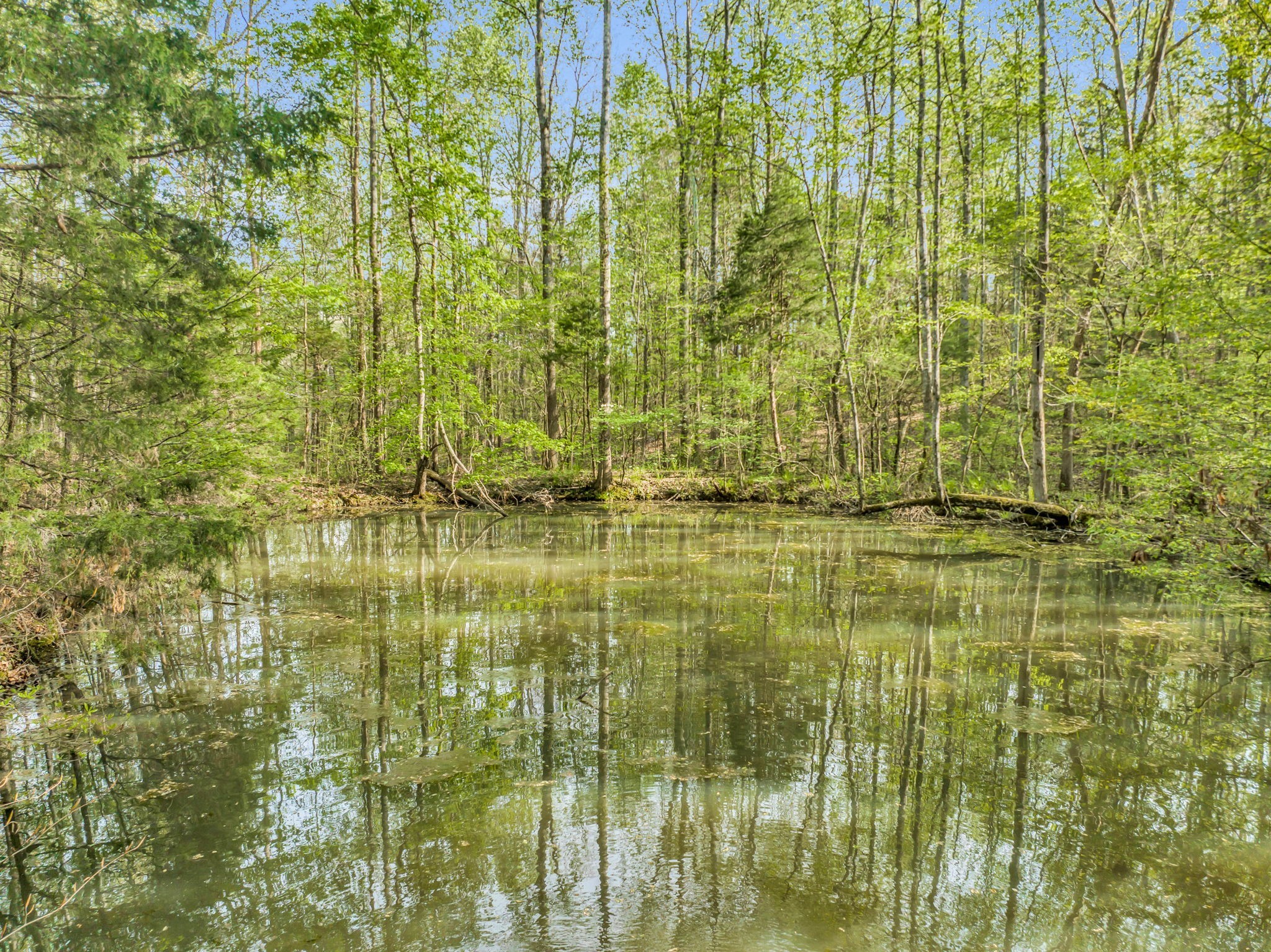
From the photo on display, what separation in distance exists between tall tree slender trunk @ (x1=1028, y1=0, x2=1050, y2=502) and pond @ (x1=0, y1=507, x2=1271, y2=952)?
650 centimetres

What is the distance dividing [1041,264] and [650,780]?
14.2m

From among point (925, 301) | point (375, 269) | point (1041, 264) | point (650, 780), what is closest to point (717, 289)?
point (925, 301)

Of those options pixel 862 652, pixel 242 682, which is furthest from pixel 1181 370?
pixel 242 682

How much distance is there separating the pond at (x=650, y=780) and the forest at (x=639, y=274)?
4.55 feet

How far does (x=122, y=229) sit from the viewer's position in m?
5.12

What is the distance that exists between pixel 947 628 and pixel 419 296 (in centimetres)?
1478

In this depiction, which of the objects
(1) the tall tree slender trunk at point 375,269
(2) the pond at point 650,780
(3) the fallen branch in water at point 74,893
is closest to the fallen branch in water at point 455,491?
(1) the tall tree slender trunk at point 375,269

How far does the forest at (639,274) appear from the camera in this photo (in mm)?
5238

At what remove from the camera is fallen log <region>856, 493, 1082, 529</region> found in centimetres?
1293

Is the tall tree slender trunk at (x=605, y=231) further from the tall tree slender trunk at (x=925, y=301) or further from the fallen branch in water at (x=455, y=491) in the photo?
the tall tree slender trunk at (x=925, y=301)

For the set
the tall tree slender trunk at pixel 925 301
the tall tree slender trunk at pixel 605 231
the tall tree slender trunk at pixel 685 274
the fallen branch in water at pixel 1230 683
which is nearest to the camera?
the fallen branch in water at pixel 1230 683

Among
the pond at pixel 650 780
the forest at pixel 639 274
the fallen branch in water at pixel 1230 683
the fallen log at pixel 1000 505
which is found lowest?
the fallen branch in water at pixel 1230 683

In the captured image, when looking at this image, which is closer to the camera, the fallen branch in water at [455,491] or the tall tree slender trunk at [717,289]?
the fallen branch in water at [455,491]

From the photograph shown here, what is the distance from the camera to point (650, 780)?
3705 mm
